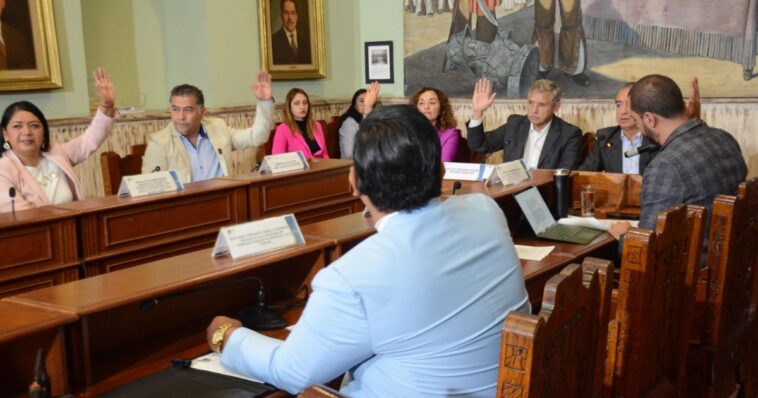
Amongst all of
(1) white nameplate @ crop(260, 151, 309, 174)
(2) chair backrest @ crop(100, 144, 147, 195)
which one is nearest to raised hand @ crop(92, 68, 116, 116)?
(2) chair backrest @ crop(100, 144, 147, 195)

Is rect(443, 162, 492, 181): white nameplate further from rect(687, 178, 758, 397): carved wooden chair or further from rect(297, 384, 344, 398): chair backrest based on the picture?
rect(297, 384, 344, 398): chair backrest

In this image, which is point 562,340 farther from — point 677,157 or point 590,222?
point 590,222

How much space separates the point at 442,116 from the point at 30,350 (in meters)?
4.56

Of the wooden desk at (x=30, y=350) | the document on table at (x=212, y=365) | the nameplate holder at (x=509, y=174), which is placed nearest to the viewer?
the wooden desk at (x=30, y=350)

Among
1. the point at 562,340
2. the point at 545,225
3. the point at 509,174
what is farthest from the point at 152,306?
the point at 509,174

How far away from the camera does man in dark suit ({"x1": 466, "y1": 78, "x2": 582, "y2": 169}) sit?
496 cm

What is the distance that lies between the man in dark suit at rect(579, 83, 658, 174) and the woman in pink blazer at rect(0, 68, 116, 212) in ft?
10.5

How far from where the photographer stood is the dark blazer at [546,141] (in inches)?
195

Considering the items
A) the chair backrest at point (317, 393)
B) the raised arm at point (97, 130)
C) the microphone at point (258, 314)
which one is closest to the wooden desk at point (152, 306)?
the microphone at point (258, 314)

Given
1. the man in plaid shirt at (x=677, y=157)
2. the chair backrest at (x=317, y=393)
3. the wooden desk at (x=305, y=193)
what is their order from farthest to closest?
1. the wooden desk at (x=305, y=193)
2. the man in plaid shirt at (x=677, y=157)
3. the chair backrest at (x=317, y=393)

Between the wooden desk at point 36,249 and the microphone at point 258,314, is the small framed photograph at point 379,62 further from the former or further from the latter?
the microphone at point 258,314

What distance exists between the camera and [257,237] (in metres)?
2.38

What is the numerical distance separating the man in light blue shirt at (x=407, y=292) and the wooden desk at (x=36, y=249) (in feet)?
6.36

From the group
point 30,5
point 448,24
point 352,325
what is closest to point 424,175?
point 352,325
